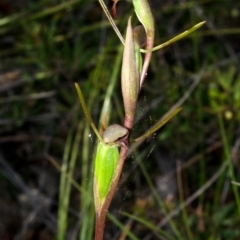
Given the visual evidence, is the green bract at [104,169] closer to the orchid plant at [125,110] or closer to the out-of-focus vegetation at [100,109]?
the orchid plant at [125,110]

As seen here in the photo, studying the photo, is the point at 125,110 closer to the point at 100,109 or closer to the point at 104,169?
the point at 104,169

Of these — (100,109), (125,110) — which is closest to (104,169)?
(125,110)

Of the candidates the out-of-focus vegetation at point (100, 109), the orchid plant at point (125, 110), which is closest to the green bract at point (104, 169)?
the orchid plant at point (125, 110)

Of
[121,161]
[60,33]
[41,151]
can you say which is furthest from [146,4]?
[41,151]

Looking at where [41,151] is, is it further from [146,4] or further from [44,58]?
[146,4]

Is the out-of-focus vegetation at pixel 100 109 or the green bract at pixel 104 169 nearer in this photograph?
the green bract at pixel 104 169
